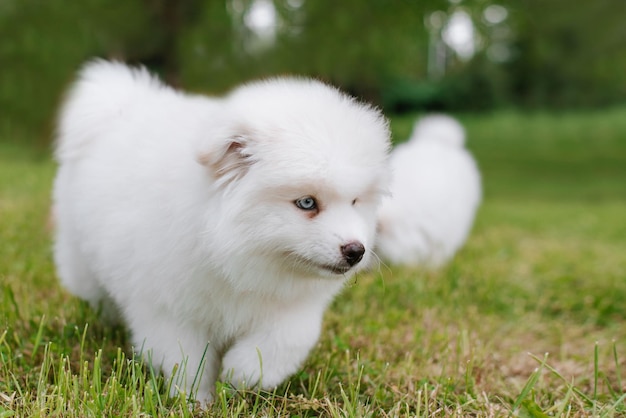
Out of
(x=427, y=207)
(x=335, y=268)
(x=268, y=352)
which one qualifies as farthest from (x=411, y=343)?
(x=427, y=207)

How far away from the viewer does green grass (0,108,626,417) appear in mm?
2369

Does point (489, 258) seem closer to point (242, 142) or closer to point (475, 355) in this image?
point (475, 355)

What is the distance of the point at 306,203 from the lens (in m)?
2.28

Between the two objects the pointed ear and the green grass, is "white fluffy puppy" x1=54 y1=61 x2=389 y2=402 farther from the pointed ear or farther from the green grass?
the green grass

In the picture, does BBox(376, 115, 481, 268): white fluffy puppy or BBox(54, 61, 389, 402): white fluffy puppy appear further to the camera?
BBox(376, 115, 481, 268): white fluffy puppy

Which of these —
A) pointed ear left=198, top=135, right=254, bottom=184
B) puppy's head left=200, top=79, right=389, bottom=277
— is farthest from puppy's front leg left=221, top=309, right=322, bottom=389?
pointed ear left=198, top=135, right=254, bottom=184

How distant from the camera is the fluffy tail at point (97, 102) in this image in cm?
308

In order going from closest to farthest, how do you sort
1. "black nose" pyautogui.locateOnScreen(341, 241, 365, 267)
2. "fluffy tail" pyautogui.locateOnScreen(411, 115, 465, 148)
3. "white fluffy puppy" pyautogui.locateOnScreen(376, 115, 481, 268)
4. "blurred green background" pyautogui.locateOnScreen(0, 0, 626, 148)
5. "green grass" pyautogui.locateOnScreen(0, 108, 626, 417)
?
1. "black nose" pyautogui.locateOnScreen(341, 241, 365, 267)
2. "green grass" pyautogui.locateOnScreen(0, 108, 626, 417)
3. "white fluffy puppy" pyautogui.locateOnScreen(376, 115, 481, 268)
4. "fluffy tail" pyautogui.locateOnScreen(411, 115, 465, 148)
5. "blurred green background" pyautogui.locateOnScreen(0, 0, 626, 148)

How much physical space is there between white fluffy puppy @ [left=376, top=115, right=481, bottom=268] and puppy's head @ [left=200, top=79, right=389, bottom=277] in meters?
2.74

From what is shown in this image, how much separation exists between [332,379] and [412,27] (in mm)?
10966

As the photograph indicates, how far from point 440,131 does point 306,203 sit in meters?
4.53

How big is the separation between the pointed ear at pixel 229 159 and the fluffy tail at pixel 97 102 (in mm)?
980

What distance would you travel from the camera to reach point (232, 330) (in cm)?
253

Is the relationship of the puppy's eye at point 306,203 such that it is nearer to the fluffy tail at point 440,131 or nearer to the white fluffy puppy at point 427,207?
the white fluffy puppy at point 427,207
